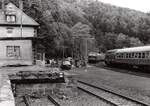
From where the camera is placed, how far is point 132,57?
36438mm

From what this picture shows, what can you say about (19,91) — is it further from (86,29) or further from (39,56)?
(86,29)

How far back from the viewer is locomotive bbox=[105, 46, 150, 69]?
32125 millimetres

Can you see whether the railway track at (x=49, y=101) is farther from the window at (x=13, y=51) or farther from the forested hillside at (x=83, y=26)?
the forested hillside at (x=83, y=26)

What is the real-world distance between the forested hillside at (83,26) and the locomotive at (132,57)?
1396 cm

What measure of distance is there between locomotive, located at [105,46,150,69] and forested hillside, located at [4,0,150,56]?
1396cm

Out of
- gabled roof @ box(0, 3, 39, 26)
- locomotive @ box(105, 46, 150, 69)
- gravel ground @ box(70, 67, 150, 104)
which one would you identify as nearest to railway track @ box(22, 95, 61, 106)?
gravel ground @ box(70, 67, 150, 104)

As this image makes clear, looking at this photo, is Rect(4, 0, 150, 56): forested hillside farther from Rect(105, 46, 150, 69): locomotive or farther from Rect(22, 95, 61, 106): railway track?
Rect(22, 95, 61, 106): railway track

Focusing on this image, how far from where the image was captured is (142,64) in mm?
33000

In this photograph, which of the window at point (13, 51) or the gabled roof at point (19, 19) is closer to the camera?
the window at point (13, 51)

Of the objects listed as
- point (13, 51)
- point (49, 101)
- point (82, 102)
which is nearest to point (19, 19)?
point (13, 51)

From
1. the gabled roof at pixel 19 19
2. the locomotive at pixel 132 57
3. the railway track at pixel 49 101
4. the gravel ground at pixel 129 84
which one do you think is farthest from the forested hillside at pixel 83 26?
the railway track at pixel 49 101

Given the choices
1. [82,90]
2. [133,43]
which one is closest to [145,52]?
[82,90]

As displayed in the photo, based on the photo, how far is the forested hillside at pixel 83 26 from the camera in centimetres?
5519

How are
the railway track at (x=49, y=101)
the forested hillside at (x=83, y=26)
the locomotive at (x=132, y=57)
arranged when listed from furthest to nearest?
the forested hillside at (x=83, y=26)
the locomotive at (x=132, y=57)
the railway track at (x=49, y=101)
